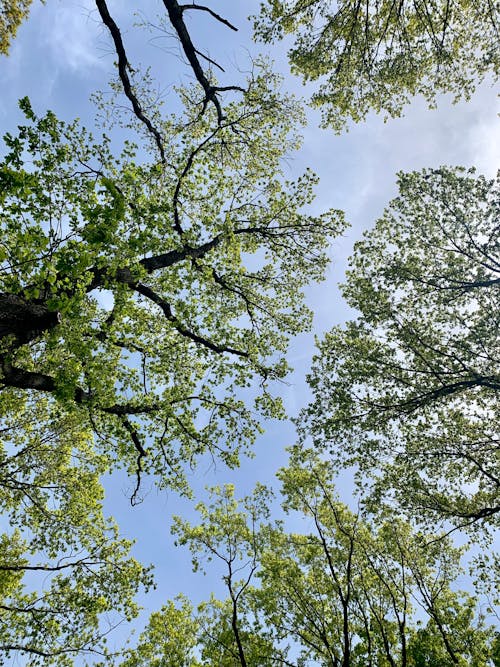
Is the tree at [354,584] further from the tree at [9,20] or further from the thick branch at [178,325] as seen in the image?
the tree at [9,20]

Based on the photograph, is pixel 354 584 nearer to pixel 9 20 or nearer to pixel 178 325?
pixel 178 325

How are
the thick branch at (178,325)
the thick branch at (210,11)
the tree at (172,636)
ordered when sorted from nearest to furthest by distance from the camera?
1. the thick branch at (210,11)
2. the thick branch at (178,325)
3. the tree at (172,636)

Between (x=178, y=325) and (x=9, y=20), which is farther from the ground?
(x=9, y=20)

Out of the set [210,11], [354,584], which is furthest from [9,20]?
[354,584]

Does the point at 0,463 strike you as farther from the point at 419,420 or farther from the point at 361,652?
the point at 361,652

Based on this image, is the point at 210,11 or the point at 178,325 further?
the point at 178,325

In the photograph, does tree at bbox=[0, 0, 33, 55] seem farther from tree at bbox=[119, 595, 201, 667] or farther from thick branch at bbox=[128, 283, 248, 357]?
tree at bbox=[119, 595, 201, 667]

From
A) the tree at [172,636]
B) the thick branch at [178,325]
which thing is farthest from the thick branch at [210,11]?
the tree at [172,636]

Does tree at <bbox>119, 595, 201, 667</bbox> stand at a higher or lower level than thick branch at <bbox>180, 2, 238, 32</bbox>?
lower

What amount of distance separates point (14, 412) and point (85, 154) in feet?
31.0

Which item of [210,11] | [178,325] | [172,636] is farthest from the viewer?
[172,636]

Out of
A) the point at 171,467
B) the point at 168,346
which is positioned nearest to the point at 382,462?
the point at 171,467

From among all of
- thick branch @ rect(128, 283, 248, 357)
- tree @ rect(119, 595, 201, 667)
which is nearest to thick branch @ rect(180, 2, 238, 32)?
thick branch @ rect(128, 283, 248, 357)

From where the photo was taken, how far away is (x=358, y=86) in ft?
38.6
